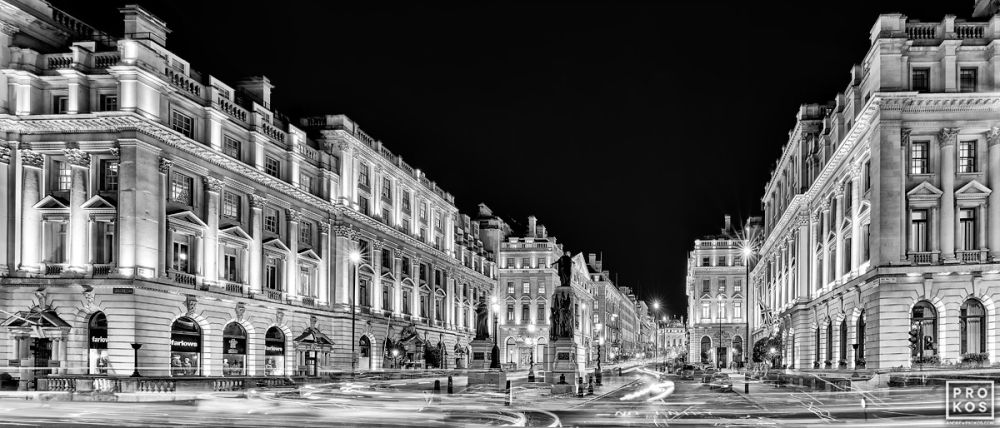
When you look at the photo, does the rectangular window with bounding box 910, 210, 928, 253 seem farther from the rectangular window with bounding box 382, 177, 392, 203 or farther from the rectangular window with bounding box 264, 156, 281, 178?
the rectangular window with bounding box 382, 177, 392, 203

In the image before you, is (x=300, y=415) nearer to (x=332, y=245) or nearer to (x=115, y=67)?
(x=115, y=67)

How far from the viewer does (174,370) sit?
50.2 metres

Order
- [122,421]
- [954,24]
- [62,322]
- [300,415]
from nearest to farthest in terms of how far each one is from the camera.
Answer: [122,421] → [300,415] → [62,322] → [954,24]

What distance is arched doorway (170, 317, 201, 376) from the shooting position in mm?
50531

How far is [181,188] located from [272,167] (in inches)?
485

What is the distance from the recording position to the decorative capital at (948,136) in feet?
160

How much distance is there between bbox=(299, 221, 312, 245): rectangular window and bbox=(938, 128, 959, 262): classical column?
4355cm

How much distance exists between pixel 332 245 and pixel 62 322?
28293mm

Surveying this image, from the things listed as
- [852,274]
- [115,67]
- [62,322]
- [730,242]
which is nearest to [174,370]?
[62,322]

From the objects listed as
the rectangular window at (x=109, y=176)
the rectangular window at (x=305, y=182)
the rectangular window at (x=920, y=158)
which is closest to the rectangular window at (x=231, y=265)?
the rectangular window at (x=305, y=182)

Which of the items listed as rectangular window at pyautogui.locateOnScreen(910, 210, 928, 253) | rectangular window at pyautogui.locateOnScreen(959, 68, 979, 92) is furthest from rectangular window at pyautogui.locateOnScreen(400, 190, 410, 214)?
rectangular window at pyautogui.locateOnScreen(959, 68, 979, 92)

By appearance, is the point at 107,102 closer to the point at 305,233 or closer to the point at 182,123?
the point at 182,123

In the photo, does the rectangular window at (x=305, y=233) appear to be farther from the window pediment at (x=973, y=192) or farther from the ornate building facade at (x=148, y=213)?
the window pediment at (x=973, y=192)

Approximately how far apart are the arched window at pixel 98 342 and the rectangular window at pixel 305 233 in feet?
73.9
